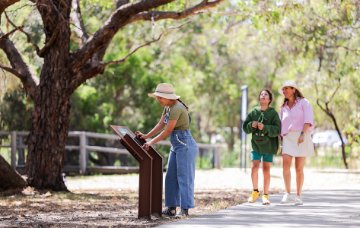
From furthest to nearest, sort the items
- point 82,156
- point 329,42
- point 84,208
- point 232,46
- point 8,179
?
point 232,46 → point 329,42 → point 82,156 → point 8,179 → point 84,208

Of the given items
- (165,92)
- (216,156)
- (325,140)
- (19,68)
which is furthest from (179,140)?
(325,140)

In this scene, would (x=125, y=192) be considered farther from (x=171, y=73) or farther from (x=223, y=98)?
(x=223, y=98)

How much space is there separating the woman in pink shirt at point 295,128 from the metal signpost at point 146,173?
2573 mm

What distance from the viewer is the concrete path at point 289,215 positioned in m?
10.5

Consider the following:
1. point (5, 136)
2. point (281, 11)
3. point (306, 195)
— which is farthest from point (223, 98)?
point (306, 195)

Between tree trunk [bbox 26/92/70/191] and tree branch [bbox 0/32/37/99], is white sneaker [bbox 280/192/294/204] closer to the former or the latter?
tree trunk [bbox 26/92/70/191]

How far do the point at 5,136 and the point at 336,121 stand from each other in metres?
14.5

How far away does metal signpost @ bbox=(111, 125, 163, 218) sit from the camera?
441 inches

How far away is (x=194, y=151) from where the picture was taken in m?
12.0

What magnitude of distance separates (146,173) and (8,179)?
243 inches

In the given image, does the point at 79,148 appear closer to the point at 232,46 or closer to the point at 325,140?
the point at 232,46

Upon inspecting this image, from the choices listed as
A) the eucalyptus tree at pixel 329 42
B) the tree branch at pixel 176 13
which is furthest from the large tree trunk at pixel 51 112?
the eucalyptus tree at pixel 329 42

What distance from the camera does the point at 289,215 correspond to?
11.6 metres

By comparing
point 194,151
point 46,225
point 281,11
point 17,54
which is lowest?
point 46,225
